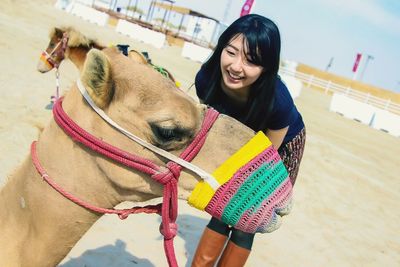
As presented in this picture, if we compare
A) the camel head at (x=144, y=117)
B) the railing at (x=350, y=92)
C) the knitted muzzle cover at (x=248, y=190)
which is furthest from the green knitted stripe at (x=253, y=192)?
the railing at (x=350, y=92)

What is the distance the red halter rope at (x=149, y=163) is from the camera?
1.60 m

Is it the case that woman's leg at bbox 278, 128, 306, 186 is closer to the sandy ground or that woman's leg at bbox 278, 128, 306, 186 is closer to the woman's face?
the woman's face

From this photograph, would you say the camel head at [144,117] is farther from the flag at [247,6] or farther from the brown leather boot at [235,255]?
the flag at [247,6]

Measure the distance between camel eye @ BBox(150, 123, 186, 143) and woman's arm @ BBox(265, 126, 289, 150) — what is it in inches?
37.1

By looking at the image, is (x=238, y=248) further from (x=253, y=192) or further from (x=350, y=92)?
(x=350, y=92)

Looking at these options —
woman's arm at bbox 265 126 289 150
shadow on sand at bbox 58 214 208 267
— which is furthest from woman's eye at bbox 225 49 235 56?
shadow on sand at bbox 58 214 208 267

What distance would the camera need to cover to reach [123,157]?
5.28ft

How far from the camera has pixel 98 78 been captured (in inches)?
59.5

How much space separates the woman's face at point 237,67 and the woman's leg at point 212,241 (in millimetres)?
1001

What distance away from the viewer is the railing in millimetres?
26969

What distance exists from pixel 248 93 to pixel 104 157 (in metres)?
1.06

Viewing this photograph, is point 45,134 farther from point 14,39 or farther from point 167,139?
point 14,39

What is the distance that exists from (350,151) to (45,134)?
1082 cm

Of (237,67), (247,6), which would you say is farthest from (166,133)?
(247,6)
